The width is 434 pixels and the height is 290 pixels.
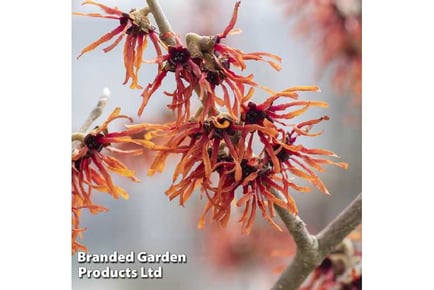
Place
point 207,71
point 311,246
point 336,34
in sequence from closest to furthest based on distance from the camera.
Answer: point 207,71 < point 311,246 < point 336,34

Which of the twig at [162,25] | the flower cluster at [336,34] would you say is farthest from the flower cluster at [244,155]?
the flower cluster at [336,34]

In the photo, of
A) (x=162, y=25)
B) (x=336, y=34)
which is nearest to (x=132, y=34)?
(x=162, y=25)

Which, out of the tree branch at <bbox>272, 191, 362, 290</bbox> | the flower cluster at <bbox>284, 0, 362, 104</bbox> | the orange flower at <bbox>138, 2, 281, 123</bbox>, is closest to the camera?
the orange flower at <bbox>138, 2, 281, 123</bbox>

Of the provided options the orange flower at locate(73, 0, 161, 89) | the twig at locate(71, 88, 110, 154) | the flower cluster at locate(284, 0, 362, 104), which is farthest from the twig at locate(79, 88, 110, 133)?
the flower cluster at locate(284, 0, 362, 104)

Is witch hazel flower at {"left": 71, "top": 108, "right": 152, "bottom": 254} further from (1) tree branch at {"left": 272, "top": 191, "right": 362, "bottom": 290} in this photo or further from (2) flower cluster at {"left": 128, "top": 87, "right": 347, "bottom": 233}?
(1) tree branch at {"left": 272, "top": 191, "right": 362, "bottom": 290}

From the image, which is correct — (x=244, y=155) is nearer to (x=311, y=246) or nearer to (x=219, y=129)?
(x=219, y=129)

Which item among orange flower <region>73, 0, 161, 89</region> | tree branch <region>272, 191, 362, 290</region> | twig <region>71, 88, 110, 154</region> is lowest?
tree branch <region>272, 191, 362, 290</region>
